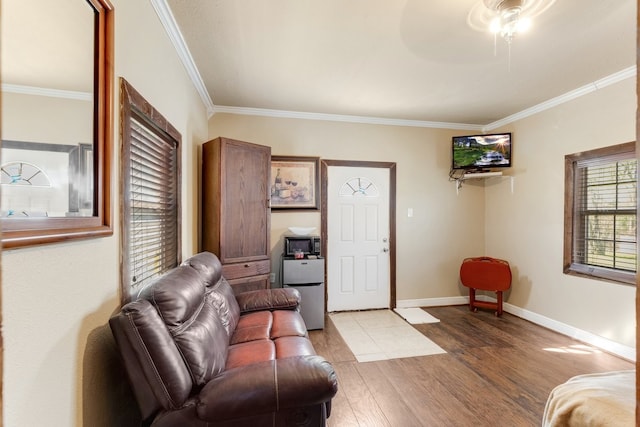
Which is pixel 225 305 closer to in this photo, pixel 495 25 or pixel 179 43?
pixel 179 43

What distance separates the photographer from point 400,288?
13.3 ft

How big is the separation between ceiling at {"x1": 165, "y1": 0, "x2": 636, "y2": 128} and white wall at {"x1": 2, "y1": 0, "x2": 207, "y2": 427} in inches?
26.5

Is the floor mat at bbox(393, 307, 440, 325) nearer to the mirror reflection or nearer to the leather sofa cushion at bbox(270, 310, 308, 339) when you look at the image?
the leather sofa cushion at bbox(270, 310, 308, 339)

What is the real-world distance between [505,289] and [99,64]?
4.21 meters

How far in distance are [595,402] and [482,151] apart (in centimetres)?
330

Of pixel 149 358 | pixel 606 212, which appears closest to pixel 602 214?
pixel 606 212

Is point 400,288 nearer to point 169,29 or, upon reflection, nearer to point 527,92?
point 527,92

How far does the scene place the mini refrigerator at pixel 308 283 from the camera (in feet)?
10.7

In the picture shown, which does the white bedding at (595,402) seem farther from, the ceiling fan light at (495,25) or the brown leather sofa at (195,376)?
the ceiling fan light at (495,25)

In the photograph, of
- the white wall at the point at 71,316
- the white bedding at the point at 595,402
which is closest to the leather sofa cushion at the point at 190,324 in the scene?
the white wall at the point at 71,316

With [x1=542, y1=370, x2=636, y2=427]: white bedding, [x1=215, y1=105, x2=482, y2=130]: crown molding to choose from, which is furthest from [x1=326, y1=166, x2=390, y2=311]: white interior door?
[x1=542, y1=370, x2=636, y2=427]: white bedding

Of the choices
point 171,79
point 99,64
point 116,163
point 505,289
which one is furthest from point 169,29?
point 505,289

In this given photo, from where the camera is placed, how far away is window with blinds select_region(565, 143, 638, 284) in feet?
9.00

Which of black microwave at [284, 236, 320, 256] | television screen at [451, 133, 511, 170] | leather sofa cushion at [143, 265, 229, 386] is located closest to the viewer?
leather sofa cushion at [143, 265, 229, 386]
